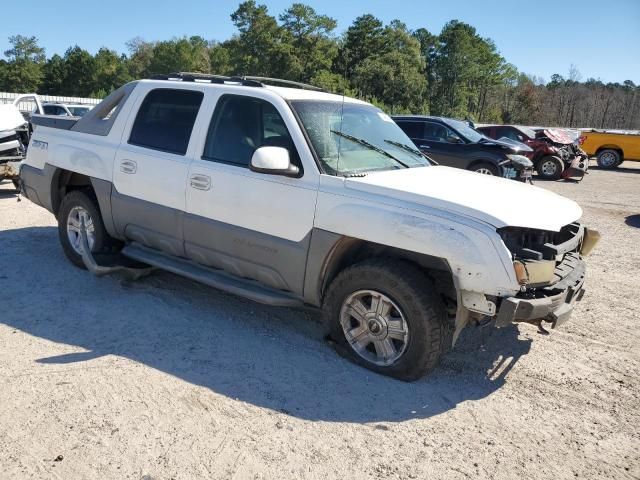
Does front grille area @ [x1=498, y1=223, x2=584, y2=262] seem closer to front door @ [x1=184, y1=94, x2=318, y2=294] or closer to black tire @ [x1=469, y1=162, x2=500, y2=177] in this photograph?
front door @ [x1=184, y1=94, x2=318, y2=294]

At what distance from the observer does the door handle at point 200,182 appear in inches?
173

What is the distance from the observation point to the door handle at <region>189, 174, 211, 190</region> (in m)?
4.38

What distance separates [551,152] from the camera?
1759 centimetres

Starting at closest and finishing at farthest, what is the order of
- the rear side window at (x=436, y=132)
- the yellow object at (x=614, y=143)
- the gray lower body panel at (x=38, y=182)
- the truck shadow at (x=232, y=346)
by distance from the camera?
the truck shadow at (x=232, y=346) → the gray lower body panel at (x=38, y=182) → the rear side window at (x=436, y=132) → the yellow object at (x=614, y=143)

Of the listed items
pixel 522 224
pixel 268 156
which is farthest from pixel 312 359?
pixel 522 224

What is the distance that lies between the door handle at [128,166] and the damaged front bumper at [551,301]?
3.41m

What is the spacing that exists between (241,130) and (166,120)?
2.89ft

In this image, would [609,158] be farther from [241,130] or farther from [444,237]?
[444,237]

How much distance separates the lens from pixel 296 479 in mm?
2732

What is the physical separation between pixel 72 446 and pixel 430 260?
2430mm

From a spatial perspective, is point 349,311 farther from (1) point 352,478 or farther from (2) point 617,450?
(2) point 617,450

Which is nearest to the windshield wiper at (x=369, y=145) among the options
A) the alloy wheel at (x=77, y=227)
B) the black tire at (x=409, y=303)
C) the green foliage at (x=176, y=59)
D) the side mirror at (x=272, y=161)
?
the side mirror at (x=272, y=161)

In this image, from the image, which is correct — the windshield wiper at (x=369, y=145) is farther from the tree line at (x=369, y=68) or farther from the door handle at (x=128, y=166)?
the tree line at (x=369, y=68)

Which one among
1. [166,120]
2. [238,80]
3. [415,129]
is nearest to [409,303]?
[238,80]
